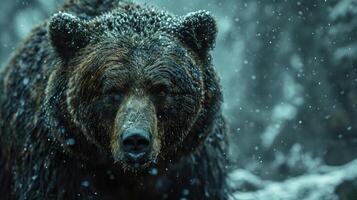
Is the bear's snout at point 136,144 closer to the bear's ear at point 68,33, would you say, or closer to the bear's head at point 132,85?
the bear's head at point 132,85

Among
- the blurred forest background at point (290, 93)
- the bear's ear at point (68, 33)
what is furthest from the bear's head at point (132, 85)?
the blurred forest background at point (290, 93)

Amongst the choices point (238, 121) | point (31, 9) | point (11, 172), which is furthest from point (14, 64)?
point (31, 9)

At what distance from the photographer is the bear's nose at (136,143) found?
205 inches

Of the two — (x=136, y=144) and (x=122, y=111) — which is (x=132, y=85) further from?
(x=136, y=144)

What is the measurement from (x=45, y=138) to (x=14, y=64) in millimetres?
1246

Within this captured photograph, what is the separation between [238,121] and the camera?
1298 centimetres

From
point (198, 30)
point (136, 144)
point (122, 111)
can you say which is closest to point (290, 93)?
point (198, 30)

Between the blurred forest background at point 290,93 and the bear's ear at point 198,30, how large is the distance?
4324 millimetres

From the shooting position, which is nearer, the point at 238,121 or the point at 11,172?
the point at 11,172

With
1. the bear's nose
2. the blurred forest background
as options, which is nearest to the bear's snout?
the bear's nose

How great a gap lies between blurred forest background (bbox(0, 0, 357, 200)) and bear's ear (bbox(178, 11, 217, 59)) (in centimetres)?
432

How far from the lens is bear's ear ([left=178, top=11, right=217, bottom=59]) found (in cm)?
607

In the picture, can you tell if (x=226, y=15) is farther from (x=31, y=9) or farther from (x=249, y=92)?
(x=31, y=9)

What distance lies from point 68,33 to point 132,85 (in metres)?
0.74
